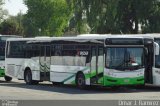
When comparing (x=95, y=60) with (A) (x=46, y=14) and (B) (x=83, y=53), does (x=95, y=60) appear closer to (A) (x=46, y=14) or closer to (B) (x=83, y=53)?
(B) (x=83, y=53)

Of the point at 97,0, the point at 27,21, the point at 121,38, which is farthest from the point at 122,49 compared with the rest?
the point at 27,21

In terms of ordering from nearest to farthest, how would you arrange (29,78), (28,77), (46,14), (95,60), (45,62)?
(95,60) < (45,62) < (29,78) < (28,77) < (46,14)

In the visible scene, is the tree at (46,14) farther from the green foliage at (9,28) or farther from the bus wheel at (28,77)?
the bus wheel at (28,77)

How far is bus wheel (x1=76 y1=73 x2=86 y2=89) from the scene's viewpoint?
90.3ft

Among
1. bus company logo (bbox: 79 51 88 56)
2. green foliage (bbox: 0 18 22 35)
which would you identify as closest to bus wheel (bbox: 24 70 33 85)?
bus company logo (bbox: 79 51 88 56)

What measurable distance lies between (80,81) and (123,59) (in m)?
2.76

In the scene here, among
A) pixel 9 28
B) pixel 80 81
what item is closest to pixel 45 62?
pixel 80 81

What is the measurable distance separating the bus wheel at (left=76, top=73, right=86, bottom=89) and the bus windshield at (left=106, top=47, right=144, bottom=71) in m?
1.97

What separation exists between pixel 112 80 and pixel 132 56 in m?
1.58

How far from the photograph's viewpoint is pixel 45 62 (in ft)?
102

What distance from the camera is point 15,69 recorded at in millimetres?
34344

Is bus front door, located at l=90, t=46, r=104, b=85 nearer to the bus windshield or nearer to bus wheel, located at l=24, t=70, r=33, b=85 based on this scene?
the bus windshield

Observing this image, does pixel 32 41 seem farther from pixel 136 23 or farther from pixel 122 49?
pixel 136 23

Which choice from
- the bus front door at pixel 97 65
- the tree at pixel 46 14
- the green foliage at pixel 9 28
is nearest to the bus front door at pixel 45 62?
the bus front door at pixel 97 65
